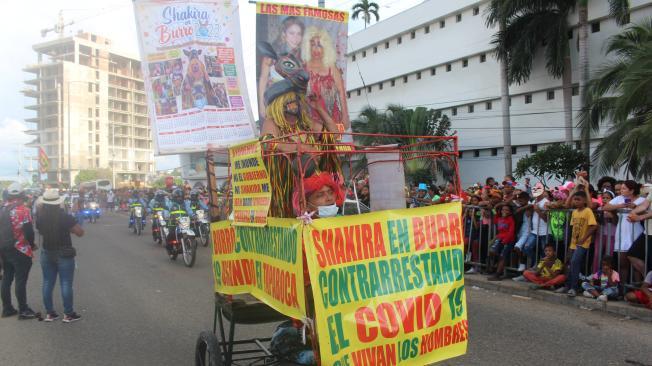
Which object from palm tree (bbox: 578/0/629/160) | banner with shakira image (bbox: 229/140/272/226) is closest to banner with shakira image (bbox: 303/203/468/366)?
banner with shakira image (bbox: 229/140/272/226)

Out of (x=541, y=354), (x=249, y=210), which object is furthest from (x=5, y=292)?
(x=541, y=354)

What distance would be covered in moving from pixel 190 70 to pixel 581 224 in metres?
5.88

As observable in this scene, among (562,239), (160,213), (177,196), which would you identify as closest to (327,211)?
(562,239)

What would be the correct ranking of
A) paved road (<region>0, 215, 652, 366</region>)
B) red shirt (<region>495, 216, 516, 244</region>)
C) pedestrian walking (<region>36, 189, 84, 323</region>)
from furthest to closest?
red shirt (<region>495, 216, 516, 244</region>)
pedestrian walking (<region>36, 189, 84, 323</region>)
paved road (<region>0, 215, 652, 366</region>)

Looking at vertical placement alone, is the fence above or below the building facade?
below

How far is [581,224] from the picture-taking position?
757 centimetres

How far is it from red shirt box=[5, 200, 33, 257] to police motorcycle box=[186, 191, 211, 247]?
5599 millimetres

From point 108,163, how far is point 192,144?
334ft

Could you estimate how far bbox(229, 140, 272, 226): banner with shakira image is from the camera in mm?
3291

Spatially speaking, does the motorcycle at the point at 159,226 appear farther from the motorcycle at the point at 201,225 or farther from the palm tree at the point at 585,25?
the palm tree at the point at 585,25

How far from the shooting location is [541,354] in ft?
16.9

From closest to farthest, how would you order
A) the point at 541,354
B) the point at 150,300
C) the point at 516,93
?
the point at 541,354, the point at 150,300, the point at 516,93

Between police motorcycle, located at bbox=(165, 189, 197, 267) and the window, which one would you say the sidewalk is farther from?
the window

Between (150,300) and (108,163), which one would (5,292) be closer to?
(150,300)
